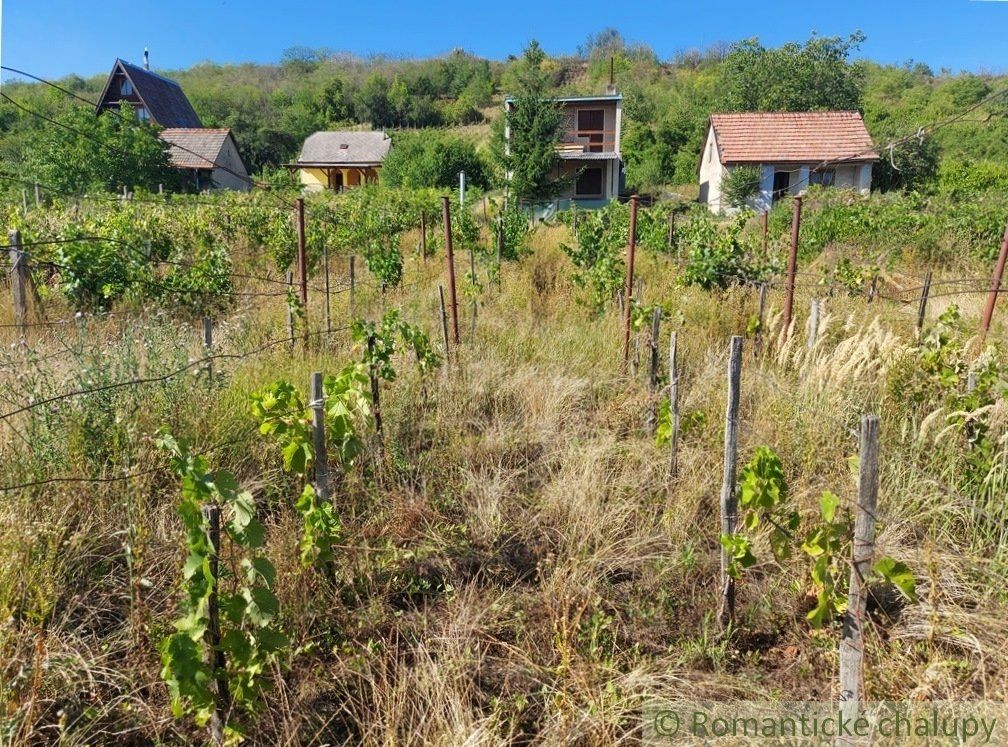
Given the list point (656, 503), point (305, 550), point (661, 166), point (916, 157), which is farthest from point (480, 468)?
point (661, 166)

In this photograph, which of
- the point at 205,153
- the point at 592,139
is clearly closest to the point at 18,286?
the point at 592,139

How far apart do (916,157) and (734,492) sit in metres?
28.7

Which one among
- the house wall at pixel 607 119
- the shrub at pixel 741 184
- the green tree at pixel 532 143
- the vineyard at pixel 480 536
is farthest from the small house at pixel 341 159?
the vineyard at pixel 480 536

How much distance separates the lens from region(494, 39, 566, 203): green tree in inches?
862

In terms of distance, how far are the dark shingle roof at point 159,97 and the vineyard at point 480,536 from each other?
3541 cm

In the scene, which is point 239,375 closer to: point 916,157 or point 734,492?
point 734,492

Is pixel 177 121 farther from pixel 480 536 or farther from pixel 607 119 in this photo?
pixel 480 536

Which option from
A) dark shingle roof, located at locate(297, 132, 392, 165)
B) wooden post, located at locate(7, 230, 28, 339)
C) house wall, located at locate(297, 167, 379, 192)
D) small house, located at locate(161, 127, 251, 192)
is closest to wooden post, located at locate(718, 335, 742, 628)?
wooden post, located at locate(7, 230, 28, 339)

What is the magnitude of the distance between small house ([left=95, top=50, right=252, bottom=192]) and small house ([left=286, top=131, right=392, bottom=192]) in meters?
3.61

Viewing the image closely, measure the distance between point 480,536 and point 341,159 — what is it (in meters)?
37.7

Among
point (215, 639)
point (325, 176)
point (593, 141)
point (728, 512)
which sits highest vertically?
point (325, 176)

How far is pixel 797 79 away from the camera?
111 ft

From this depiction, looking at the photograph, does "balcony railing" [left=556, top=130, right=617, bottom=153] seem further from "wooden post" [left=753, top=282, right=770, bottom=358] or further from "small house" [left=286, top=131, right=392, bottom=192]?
"wooden post" [left=753, top=282, right=770, bottom=358]

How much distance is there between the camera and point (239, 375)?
4.45 metres
